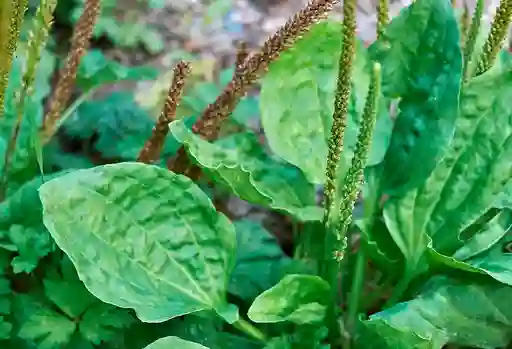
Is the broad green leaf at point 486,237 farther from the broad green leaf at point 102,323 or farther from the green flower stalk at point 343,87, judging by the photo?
the broad green leaf at point 102,323

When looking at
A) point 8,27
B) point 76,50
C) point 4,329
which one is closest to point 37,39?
point 8,27

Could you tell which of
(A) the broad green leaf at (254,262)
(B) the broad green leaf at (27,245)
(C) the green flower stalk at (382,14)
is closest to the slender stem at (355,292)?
(A) the broad green leaf at (254,262)

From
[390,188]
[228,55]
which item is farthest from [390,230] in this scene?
[228,55]

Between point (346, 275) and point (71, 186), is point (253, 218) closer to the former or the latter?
point (346, 275)

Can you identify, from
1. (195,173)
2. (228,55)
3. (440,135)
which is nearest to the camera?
(440,135)

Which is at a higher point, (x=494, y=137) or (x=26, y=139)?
(x=494, y=137)

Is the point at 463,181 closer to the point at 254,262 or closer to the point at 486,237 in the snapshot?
the point at 486,237

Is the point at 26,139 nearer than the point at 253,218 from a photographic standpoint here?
Yes

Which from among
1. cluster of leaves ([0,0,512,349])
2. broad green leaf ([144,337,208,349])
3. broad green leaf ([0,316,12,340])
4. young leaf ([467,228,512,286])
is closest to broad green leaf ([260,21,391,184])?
cluster of leaves ([0,0,512,349])
